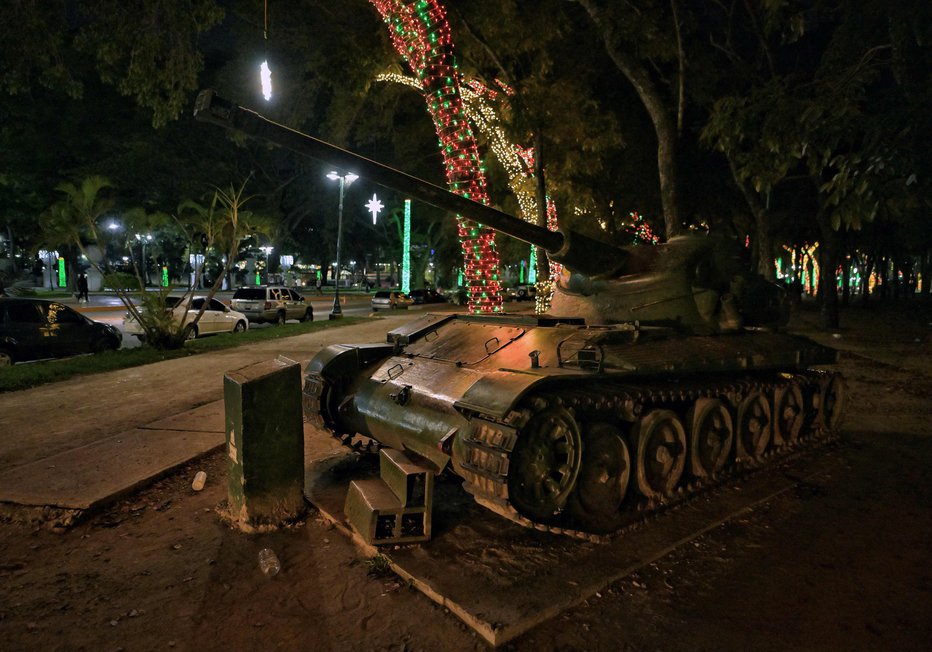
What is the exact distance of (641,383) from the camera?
552cm

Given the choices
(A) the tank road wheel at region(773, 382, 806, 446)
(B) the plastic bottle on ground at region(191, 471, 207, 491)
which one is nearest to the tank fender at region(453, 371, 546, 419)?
(B) the plastic bottle on ground at region(191, 471, 207, 491)

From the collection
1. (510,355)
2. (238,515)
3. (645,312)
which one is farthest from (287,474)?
(645,312)

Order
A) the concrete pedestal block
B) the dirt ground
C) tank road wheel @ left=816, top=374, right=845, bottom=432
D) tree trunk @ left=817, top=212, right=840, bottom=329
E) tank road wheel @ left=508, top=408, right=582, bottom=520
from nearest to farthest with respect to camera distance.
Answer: the dirt ground < tank road wheel @ left=508, top=408, right=582, bottom=520 < the concrete pedestal block < tank road wheel @ left=816, top=374, right=845, bottom=432 < tree trunk @ left=817, top=212, right=840, bottom=329

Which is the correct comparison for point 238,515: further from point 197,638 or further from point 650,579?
point 650,579

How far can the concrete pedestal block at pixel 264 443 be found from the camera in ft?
15.9

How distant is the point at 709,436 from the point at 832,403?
2.85 meters

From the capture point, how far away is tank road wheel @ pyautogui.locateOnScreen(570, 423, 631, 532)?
16.5 ft

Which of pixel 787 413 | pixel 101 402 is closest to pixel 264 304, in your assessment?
pixel 101 402

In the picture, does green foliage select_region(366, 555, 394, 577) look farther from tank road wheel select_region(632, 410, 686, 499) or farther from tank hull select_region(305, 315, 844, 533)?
tank road wheel select_region(632, 410, 686, 499)

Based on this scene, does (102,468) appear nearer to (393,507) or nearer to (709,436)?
(393,507)

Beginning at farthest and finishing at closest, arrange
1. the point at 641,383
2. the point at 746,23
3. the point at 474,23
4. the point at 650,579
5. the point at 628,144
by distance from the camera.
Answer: the point at 628,144 < the point at 746,23 < the point at 474,23 < the point at 641,383 < the point at 650,579

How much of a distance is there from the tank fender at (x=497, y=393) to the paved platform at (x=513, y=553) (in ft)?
3.33

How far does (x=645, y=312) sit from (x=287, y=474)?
3.73 meters

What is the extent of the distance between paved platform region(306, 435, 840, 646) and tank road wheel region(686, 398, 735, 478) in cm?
24
